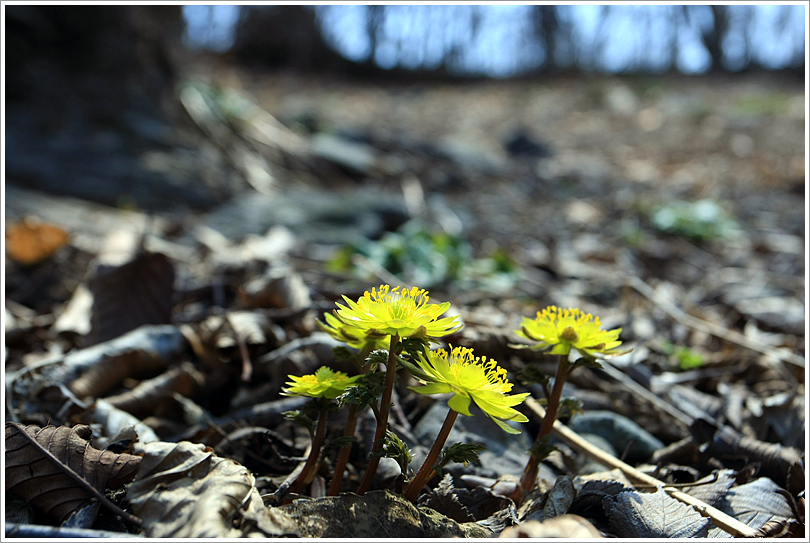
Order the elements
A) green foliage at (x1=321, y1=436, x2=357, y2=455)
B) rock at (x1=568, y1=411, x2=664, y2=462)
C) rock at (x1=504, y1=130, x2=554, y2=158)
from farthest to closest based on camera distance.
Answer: rock at (x1=504, y1=130, x2=554, y2=158) < rock at (x1=568, y1=411, x2=664, y2=462) < green foliage at (x1=321, y1=436, x2=357, y2=455)

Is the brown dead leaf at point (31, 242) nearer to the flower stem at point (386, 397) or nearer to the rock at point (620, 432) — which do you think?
the flower stem at point (386, 397)

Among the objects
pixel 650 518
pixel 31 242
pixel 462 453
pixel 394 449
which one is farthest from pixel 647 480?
pixel 31 242

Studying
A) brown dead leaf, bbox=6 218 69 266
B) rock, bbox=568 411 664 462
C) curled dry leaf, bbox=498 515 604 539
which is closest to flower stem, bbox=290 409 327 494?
curled dry leaf, bbox=498 515 604 539

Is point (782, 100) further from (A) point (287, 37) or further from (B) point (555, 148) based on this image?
(A) point (287, 37)

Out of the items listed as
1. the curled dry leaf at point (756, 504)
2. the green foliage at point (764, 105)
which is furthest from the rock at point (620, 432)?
the green foliage at point (764, 105)

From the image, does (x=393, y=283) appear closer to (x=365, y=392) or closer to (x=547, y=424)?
(x=547, y=424)

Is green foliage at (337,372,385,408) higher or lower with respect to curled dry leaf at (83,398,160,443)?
higher

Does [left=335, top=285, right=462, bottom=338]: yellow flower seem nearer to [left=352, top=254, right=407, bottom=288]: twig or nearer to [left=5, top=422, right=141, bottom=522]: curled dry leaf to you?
[left=5, top=422, right=141, bottom=522]: curled dry leaf
